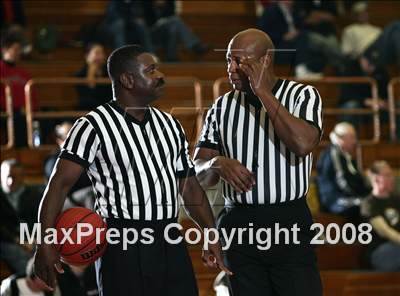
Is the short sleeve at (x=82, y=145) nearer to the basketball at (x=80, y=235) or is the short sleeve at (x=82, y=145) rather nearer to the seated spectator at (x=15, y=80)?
the basketball at (x=80, y=235)

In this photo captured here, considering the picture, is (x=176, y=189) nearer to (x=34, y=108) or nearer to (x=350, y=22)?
(x=34, y=108)

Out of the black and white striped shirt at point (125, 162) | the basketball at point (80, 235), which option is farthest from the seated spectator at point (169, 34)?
the basketball at point (80, 235)

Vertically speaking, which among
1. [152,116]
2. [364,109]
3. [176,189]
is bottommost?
[364,109]

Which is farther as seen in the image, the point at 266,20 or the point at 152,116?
the point at 266,20

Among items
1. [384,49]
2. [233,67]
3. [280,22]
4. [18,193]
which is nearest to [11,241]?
[18,193]

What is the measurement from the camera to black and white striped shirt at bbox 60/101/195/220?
4.78m

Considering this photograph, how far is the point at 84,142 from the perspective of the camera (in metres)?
4.77

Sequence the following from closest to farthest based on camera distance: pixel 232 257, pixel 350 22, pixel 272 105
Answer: pixel 272 105 < pixel 232 257 < pixel 350 22

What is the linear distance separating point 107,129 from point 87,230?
440 mm

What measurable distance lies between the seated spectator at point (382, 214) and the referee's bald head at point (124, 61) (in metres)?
4.03

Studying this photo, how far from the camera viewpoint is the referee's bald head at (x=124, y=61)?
4914 mm

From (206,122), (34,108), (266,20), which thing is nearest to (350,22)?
(266,20)

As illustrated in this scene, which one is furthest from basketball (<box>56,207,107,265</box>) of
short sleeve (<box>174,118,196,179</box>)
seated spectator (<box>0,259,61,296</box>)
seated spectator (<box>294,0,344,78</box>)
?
seated spectator (<box>294,0,344,78</box>)

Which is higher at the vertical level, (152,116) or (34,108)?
(152,116)
